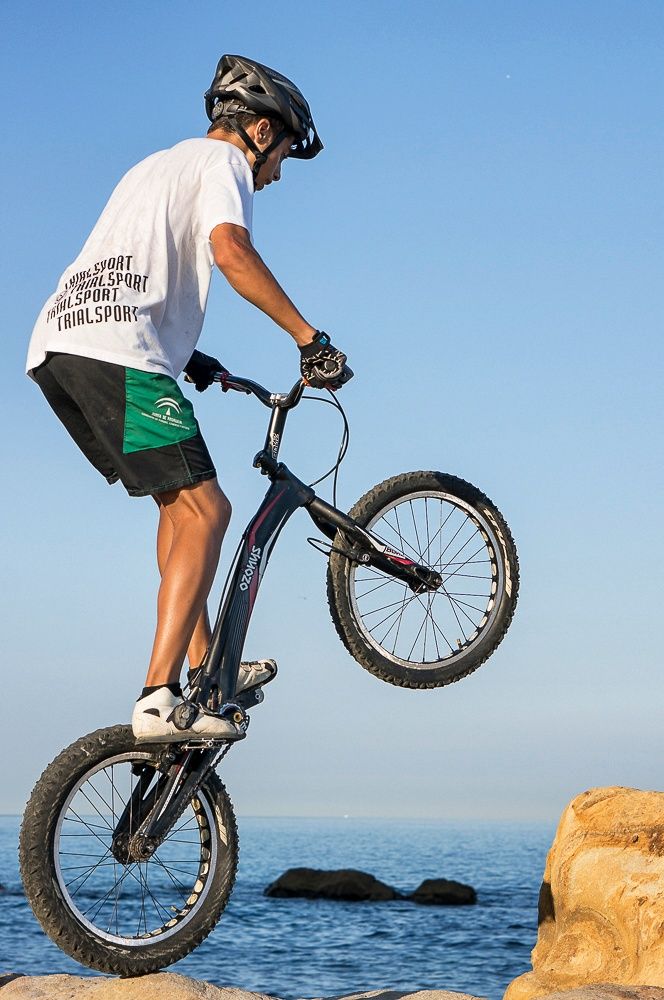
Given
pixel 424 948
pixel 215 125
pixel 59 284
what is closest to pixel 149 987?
pixel 59 284

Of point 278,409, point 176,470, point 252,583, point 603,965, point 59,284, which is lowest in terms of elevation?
point 603,965

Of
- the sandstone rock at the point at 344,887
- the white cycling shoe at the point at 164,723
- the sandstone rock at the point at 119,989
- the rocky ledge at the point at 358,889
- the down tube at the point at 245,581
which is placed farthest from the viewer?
the rocky ledge at the point at 358,889

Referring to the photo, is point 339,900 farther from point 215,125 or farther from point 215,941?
point 215,125

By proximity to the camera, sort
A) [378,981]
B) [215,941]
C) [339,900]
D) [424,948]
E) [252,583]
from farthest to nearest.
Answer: [339,900] → [215,941] → [424,948] → [378,981] → [252,583]

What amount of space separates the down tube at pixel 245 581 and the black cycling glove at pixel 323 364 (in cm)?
74

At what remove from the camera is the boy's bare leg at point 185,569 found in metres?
5.31

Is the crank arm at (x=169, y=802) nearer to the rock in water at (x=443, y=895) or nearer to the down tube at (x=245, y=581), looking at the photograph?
the down tube at (x=245, y=581)

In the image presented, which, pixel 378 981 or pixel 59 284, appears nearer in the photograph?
pixel 59 284

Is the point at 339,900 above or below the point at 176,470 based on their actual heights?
below

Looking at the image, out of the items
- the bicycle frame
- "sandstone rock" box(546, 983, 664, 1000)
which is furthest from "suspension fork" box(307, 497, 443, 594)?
"sandstone rock" box(546, 983, 664, 1000)

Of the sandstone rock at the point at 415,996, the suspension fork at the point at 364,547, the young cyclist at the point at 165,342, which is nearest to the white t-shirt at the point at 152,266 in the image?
the young cyclist at the point at 165,342

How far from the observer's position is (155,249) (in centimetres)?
542

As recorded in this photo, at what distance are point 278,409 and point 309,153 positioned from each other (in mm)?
1514

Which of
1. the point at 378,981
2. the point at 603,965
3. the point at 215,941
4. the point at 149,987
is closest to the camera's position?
the point at 149,987
